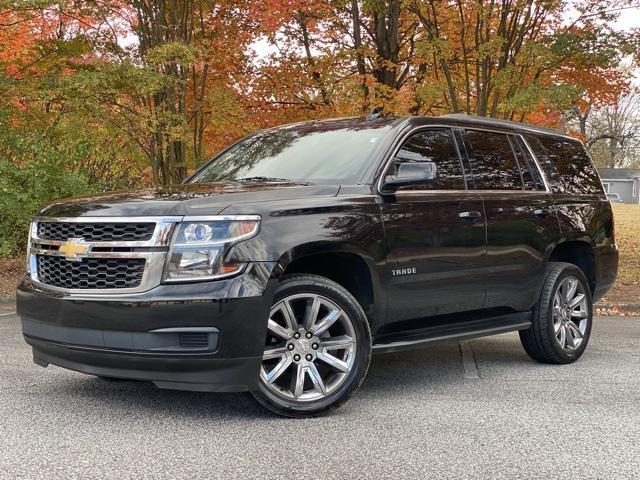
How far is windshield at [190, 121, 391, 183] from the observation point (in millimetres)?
5344

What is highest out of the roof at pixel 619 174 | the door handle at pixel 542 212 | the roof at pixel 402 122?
the roof at pixel 402 122

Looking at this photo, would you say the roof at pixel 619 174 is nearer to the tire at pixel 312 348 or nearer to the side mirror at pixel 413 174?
the side mirror at pixel 413 174

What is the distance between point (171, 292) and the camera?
4.18m

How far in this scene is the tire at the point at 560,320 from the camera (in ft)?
20.7

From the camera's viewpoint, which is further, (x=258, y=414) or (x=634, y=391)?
(x=634, y=391)

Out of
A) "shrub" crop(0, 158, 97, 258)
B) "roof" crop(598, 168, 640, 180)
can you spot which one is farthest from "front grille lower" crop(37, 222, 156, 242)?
"roof" crop(598, 168, 640, 180)

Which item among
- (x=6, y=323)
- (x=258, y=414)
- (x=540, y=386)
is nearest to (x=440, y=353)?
(x=540, y=386)

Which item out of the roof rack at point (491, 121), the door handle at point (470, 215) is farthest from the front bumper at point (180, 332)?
the roof rack at point (491, 121)

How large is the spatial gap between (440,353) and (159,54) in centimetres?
686

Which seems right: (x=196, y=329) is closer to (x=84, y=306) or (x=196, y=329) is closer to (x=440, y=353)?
(x=84, y=306)

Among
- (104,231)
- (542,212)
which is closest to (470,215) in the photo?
(542,212)

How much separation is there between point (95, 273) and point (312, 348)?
4.48 ft

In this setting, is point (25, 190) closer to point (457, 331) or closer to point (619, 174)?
point (457, 331)

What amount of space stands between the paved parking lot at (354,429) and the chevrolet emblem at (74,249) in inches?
38.5
